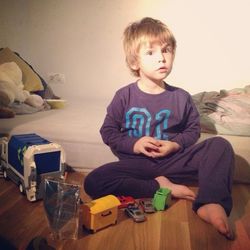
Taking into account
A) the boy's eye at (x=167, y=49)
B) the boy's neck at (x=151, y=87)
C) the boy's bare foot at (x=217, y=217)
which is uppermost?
the boy's eye at (x=167, y=49)

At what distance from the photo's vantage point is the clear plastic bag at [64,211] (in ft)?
2.77

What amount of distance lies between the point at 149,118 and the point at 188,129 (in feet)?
0.49

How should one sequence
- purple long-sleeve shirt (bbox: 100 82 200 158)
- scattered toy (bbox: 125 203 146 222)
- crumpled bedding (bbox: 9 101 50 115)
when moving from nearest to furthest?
scattered toy (bbox: 125 203 146 222)
purple long-sleeve shirt (bbox: 100 82 200 158)
crumpled bedding (bbox: 9 101 50 115)

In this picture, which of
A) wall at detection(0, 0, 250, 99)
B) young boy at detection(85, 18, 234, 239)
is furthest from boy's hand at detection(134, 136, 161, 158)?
wall at detection(0, 0, 250, 99)

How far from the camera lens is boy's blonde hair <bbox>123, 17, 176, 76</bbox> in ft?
3.72

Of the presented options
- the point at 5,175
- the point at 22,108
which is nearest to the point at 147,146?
the point at 5,175

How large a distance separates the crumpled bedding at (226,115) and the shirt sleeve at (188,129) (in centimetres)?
19

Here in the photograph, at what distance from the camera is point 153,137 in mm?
1175

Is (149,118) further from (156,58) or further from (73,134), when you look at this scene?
(73,134)

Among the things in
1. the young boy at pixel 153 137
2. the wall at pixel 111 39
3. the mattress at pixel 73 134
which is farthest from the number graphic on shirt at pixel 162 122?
the wall at pixel 111 39

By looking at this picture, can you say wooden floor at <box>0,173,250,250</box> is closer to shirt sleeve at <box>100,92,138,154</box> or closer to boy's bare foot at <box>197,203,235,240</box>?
boy's bare foot at <box>197,203,235,240</box>

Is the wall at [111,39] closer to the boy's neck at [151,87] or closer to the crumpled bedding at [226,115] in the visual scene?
the crumpled bedding at [226,115]

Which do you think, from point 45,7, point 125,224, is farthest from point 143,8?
point 125,224

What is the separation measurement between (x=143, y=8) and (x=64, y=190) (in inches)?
62.2
